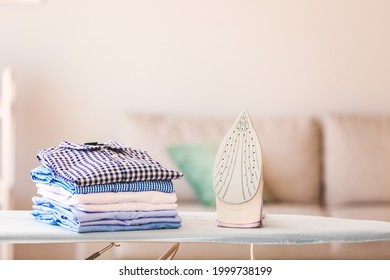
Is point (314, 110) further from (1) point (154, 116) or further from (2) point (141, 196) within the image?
(2) point (141, 196)

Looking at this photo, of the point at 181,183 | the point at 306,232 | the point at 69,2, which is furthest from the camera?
the point at 69,2

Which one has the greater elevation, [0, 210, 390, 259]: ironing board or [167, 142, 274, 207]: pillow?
[0, 210, 390, 259]: ironing board

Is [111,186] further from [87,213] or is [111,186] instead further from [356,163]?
[356,163]

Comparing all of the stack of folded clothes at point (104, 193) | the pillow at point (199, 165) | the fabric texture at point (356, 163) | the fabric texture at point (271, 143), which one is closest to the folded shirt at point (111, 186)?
A: the stack of folded clothes at point (104, 193)

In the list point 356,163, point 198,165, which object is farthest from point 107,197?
point 356,163

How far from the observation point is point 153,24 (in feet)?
12.5

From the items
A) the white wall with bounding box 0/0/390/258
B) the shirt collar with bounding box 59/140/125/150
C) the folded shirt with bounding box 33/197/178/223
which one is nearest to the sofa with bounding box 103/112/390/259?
the white wall with bounding box 0/0/390/258

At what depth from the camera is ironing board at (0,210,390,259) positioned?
167cm

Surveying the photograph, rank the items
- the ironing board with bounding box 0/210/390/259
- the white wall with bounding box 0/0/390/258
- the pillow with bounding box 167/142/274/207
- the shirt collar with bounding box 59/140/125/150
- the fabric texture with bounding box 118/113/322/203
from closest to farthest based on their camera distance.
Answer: the ironing board with bounding box 0/210/390/259 < the shirt collar with bounding box 59/140/125/150 < the pillow with bounding box 167/142/274/207 < the fabric texture with bounding box 118/113/322/203 < the white wall with bounding box 0/0/390/258

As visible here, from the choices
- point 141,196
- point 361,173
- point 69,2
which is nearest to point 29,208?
point 69,2

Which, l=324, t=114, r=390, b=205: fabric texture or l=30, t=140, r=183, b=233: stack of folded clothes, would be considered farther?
l=324, t=114, r=390, b=205: fabric texture

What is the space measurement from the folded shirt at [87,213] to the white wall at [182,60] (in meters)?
1.94

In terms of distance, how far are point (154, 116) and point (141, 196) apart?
6.31 ft

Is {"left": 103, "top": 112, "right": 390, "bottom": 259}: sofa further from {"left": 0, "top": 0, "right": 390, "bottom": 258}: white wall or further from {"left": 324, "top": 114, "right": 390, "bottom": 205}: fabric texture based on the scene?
{"left": 0, "top": 0, "right": 390, "bottom": 258}: white wall
